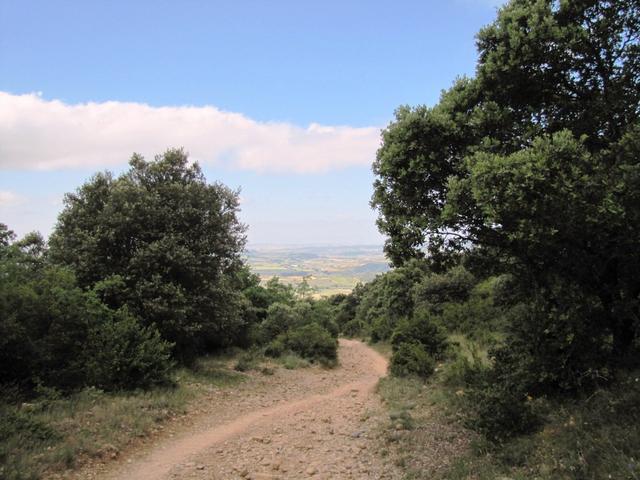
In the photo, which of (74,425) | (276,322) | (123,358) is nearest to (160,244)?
(123,358)

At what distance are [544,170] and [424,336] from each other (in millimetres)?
13390

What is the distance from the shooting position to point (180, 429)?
398 inches

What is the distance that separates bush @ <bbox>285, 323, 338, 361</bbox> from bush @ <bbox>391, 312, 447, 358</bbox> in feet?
14.1

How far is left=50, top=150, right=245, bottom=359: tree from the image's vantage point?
15328mm

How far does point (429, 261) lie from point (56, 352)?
933 cm

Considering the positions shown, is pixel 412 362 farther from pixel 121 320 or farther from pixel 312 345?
pixel 121 320

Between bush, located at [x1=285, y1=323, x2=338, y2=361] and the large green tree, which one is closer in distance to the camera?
the large green tree

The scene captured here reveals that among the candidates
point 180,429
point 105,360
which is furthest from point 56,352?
point 180,429

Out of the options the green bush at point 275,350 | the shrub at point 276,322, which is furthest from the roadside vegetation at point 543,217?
the shrub at point 276,322

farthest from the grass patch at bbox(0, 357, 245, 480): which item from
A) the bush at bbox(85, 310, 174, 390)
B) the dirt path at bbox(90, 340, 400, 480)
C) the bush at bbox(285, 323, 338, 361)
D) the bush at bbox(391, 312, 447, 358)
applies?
the bush at bbox(285, 323, 338, 361)

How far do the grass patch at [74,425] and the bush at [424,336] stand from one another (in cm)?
954

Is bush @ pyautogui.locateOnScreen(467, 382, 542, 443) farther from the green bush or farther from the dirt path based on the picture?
the green bush

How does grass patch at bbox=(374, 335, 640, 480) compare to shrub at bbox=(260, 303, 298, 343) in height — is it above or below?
above

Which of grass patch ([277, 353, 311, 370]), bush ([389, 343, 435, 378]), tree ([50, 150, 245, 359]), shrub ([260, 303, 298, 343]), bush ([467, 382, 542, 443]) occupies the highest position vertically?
tree ([50, 150, 245, 359])
